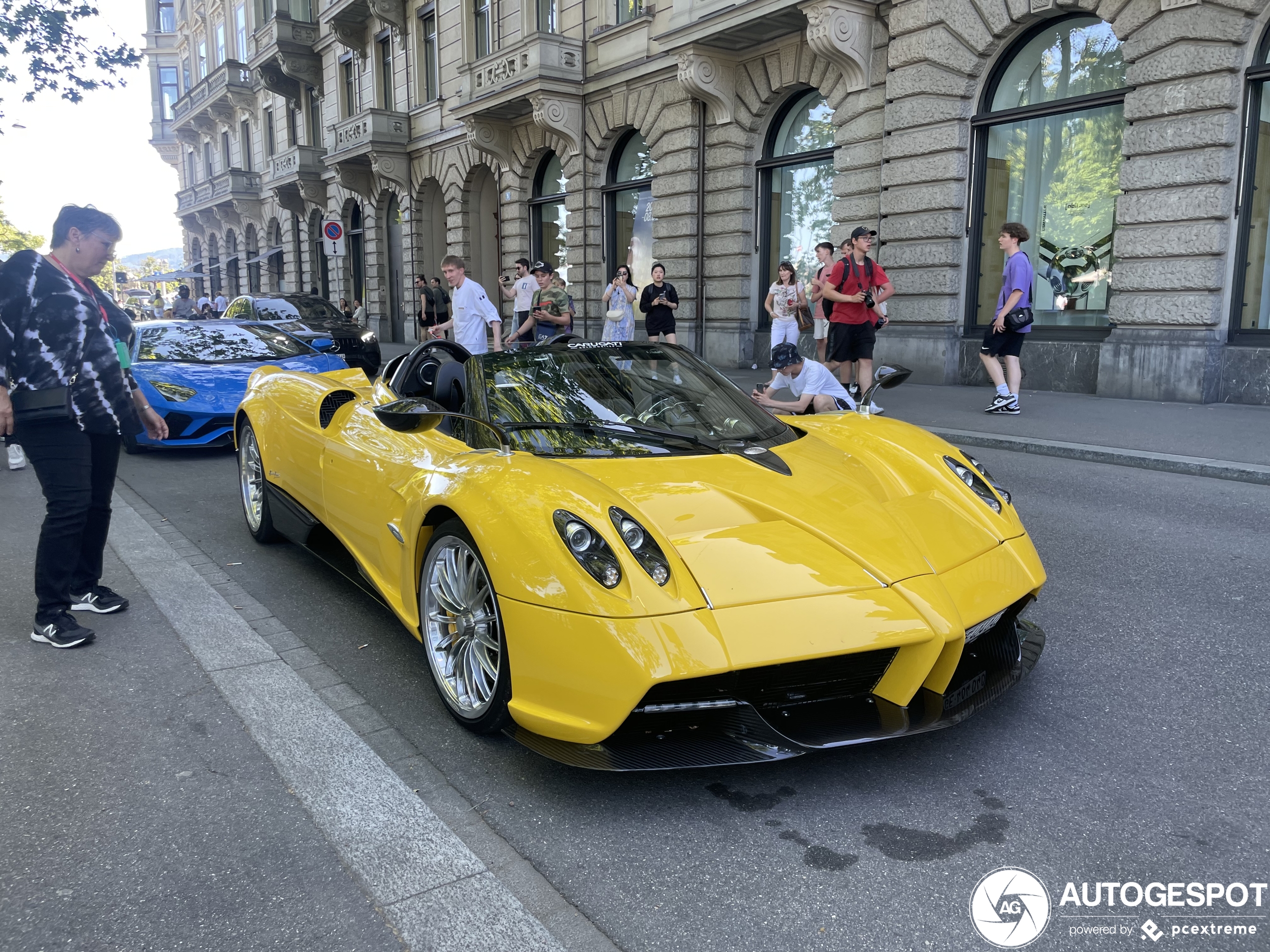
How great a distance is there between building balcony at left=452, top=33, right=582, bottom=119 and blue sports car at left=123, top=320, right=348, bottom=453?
11837 millimetres

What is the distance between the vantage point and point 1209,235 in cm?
1052

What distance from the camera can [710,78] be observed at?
1638 cm

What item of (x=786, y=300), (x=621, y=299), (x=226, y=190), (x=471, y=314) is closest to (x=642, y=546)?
(x=471, y=314)

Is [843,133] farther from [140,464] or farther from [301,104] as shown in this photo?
[301,104]

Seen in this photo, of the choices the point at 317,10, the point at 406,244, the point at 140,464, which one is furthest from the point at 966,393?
the point at 317,10

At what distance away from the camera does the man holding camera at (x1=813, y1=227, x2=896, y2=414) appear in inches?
393

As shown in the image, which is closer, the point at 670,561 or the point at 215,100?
the point at 670,561

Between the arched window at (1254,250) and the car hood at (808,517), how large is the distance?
949 centimetres

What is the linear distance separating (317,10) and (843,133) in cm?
2668

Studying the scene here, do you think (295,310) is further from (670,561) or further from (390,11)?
(390,11)

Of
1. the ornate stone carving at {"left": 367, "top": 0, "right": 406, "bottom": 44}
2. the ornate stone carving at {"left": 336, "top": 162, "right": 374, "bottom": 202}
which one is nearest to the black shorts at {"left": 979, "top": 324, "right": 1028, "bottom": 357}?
the ornate stone carving at {"left": 367, "top": 0, "right": 406, "bottom": 44}

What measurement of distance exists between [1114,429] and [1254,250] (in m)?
3.95

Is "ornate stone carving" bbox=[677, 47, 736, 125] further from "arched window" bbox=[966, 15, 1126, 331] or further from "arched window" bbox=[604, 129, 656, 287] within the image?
"arched window" bbox=[966, 15, 1126, 331]

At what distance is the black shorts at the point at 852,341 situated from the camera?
33.6 ft
